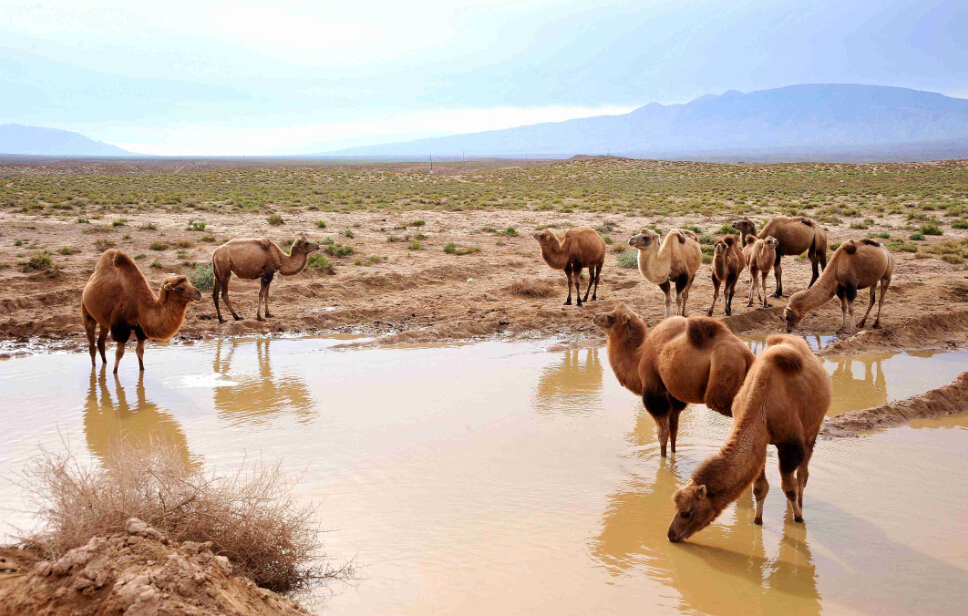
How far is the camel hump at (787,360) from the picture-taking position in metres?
5.64

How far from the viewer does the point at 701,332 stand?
672cm

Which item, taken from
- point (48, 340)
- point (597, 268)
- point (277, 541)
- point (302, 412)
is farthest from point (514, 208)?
point (277, 541)

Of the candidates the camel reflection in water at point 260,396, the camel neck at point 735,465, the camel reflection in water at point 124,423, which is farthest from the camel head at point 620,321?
the camel reflection in water at point 124,423

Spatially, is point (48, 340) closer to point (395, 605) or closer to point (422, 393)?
point (422, 393)

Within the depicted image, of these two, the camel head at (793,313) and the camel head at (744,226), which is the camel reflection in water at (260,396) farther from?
the camel head at (744,226)

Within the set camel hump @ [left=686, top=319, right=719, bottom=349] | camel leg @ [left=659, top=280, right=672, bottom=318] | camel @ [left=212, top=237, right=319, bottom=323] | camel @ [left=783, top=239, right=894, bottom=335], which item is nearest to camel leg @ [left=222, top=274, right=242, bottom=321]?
camel @ [left=212, top=237, right=319, bottom=323]

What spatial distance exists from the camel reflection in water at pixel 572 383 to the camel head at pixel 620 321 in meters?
1.99

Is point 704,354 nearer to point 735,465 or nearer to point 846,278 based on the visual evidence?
point 735,465

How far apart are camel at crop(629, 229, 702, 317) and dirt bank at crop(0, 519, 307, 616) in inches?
430

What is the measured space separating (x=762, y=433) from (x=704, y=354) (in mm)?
Answer: 1322

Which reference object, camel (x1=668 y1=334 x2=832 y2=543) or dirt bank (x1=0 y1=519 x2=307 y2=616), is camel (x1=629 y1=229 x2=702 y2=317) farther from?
dirt bank (x1=0 y1=519 x2=307 y2=616)

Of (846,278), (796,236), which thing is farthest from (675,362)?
(796,236)

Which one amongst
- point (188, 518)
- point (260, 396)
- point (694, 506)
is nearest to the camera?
point (188, 518)

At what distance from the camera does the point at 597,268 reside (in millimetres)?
16922
